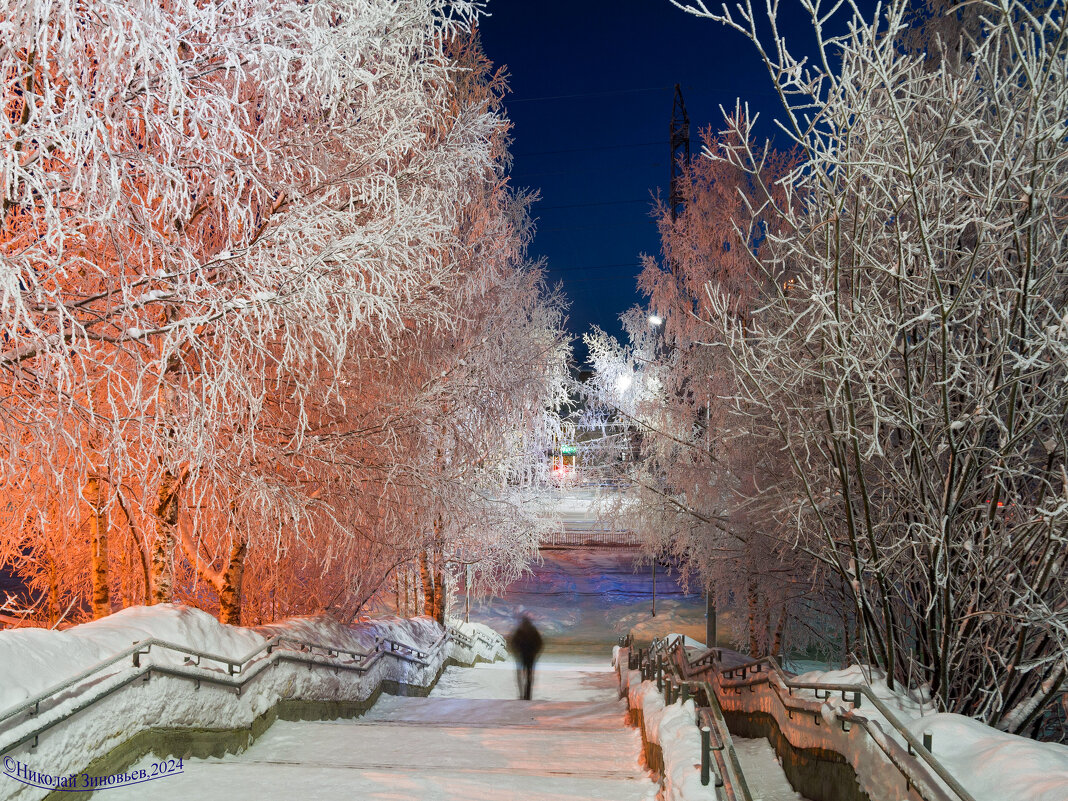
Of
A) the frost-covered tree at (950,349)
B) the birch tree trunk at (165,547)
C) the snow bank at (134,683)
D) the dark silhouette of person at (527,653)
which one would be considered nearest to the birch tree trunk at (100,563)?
the birch tree trunk at (165,547)

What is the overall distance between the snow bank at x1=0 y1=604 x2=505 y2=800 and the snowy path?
36cm

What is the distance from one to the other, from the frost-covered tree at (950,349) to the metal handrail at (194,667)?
4613 mm

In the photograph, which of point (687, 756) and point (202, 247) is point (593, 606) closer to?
point (687, 756)

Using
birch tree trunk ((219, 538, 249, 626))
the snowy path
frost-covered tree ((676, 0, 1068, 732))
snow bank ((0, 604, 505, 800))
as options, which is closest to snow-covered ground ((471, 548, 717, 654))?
the snowy path

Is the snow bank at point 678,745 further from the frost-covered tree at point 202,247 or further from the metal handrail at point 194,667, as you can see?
the metal handrail at point 194,667

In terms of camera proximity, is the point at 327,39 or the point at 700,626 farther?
the point at 700,626

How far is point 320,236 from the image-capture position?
532cm

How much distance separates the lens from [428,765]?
6.20m

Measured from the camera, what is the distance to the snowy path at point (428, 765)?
200 inches

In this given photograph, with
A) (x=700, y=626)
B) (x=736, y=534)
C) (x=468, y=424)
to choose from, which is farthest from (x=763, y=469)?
(x=700, y=626)

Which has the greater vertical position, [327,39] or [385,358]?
[327,39]

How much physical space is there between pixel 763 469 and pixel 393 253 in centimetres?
646

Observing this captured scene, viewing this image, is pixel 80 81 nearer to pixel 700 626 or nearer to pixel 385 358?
pixel 385 358

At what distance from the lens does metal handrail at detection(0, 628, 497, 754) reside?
4246 millimetres
